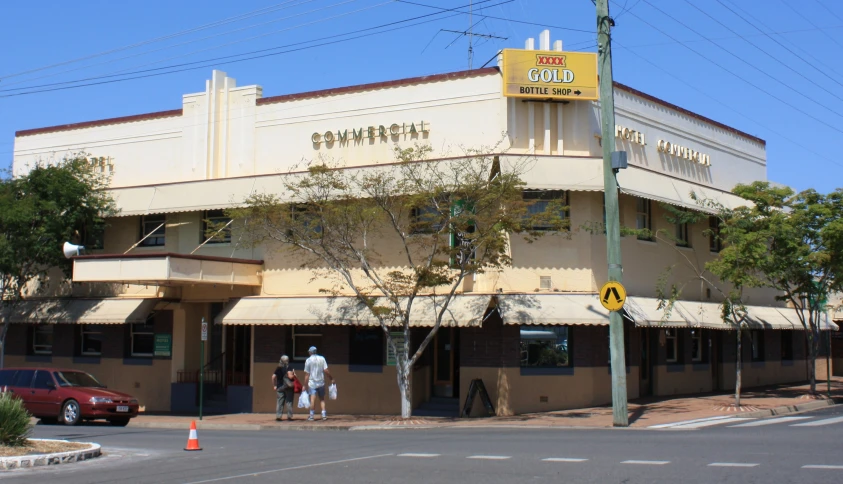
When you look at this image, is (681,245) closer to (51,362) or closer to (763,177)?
(763,177)

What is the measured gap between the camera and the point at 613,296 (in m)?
18.8

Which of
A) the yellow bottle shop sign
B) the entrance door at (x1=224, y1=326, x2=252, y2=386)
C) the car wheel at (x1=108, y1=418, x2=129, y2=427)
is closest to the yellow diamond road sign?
the yellow bottle shop sign

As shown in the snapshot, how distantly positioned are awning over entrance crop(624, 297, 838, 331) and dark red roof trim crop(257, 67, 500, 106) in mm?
7005

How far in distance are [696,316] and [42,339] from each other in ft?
67.5

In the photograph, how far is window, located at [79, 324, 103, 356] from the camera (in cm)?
2870

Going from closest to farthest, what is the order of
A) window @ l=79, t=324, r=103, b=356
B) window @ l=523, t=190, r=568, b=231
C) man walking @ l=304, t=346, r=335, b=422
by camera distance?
1. man walking @ l=304, t=346, r=335, b=422
2. window @ l=523, t=190, r=568, b=231
3. window @ l=79, t=324, r=103, b=356

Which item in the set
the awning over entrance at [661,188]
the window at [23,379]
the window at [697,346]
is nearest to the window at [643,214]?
the awning over entrance at [661,188]

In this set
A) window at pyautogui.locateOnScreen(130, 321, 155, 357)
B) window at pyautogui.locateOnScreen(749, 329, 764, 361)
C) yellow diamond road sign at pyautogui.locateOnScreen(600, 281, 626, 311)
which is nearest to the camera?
yellow diamond road sign at pyautogui.locateOnScreen(600, 281, 626, 311)

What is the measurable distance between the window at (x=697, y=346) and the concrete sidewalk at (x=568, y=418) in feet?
6.72

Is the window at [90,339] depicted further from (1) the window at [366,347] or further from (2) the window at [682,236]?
(2) the window at [682,236]

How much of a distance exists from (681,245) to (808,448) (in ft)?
45.4

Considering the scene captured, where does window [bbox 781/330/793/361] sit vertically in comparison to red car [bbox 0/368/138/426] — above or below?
above

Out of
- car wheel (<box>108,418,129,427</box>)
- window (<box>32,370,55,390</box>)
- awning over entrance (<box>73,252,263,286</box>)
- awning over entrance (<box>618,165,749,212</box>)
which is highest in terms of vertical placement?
awning over entrance (<box>618,165,749,212</box>)

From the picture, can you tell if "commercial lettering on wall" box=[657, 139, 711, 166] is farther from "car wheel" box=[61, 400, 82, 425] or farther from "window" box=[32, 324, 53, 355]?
"window" box=[32, 324, 53, 355]
